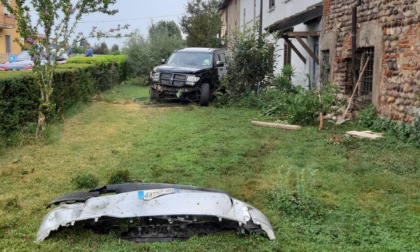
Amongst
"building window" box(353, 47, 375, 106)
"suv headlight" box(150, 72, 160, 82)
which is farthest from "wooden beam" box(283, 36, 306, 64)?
"suv headlight" box(150, 72, 160, 82)

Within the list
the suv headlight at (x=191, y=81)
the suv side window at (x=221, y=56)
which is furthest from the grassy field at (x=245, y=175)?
the suv side window at (x=221, y=56)

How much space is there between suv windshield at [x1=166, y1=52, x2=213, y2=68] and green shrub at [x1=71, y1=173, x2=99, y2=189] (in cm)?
894

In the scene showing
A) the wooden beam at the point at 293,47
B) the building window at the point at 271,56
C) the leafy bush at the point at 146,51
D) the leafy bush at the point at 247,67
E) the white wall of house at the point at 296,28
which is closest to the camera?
the leafy bush at the point at 247,67

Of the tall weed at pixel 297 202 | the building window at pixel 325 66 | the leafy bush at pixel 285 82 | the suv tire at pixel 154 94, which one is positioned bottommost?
the tall weed at pixel 297 202

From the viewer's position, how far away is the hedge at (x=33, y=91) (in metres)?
7.55

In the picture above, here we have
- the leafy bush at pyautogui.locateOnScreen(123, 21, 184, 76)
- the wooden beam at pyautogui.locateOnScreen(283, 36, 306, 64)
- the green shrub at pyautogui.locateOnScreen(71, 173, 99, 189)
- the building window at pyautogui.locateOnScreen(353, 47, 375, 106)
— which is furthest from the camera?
the leafy bush at pyautogui.locateOnScreen(123, 21, 184, 76)

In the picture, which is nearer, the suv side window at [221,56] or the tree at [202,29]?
the suv side window at [221,56]

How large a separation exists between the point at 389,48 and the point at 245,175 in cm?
484

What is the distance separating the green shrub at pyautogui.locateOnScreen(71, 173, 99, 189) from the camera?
540 centimetres

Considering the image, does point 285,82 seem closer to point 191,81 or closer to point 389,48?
point 191,81

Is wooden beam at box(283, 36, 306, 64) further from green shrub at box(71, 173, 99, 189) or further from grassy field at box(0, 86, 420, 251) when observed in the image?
green shrub at box(71, 173, 99, 189)

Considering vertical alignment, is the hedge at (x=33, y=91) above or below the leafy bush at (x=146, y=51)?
below

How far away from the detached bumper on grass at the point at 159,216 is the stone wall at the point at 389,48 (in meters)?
5.30

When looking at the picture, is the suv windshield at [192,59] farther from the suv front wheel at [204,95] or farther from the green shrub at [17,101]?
the green shrub at [17,101]
